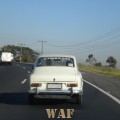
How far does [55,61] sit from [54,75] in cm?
134

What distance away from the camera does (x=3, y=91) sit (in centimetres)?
1848

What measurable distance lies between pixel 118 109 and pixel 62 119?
8.97 feet

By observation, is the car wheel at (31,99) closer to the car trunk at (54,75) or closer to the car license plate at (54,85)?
the car trunk at (54,75)

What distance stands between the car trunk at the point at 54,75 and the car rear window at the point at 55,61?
669 mm

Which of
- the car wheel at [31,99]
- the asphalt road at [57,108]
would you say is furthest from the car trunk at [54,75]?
the asphalt road at [57,108]

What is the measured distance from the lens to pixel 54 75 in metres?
13.6

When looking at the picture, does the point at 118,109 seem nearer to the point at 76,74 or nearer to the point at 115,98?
the point at 76,74

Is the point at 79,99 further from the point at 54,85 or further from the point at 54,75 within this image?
the point at 54,75

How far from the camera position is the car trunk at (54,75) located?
13.5 metres

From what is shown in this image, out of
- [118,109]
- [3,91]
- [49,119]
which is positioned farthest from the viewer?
[3,91]

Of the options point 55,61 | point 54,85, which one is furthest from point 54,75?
point 55,61

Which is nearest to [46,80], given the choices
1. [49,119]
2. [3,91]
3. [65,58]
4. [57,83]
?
[57,83]

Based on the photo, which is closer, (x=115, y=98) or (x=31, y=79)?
(x=31, y=79)

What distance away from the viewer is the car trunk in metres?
13.5
